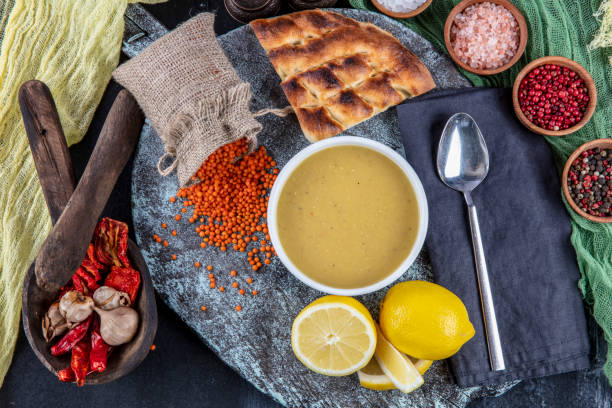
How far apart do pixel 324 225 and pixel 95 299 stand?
812 millimetres

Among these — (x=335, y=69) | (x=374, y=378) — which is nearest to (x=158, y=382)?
(x=374, y=378)

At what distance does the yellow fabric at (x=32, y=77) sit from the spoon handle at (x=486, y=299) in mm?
1517

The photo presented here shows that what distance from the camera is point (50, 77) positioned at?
6.34 feet

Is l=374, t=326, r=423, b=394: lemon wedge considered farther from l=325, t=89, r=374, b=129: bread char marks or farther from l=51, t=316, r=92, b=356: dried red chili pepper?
l=51, t=316, r=92, b=356: dried red chili pepper

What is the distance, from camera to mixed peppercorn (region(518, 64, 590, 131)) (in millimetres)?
1771

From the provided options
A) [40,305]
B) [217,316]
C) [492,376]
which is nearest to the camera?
[40,305]

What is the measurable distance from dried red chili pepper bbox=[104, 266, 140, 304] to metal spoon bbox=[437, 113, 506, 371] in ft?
3.76

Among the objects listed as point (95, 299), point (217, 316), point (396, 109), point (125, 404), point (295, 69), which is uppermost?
point (295, 69)

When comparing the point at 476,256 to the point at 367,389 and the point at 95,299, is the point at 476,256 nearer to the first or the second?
the point at 367,389

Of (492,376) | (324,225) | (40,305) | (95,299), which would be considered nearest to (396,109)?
(324,225)

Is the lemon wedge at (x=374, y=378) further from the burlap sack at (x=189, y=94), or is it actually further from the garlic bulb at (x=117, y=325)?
the burlap sack at (x=189, y=94)

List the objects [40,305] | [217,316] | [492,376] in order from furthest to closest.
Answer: [217,316], [492,376], [40,305]

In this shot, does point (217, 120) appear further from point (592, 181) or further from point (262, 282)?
point (592, 181)

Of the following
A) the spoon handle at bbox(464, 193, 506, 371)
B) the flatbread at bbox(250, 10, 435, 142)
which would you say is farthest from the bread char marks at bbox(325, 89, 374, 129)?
the spoon handle at bbox(464, 193, 506, 371)
